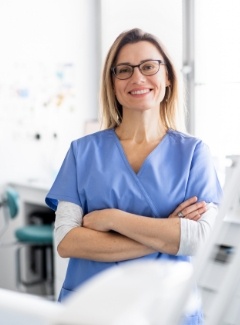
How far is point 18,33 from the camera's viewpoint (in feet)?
12.1

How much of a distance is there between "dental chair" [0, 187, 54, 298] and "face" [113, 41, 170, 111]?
217cm

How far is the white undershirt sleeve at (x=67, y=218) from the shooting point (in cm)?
118

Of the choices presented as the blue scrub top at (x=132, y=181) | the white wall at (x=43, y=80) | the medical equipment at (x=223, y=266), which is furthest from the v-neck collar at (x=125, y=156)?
the white wall at (x=43, y=80)

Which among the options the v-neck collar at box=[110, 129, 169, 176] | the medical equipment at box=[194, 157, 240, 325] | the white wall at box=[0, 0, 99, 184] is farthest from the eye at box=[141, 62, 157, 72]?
the white wall at box=[0, 0, 99, 184]

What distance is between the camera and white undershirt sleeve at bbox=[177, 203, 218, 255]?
3.67 feet

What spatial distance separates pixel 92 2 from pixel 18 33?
0.76 metres

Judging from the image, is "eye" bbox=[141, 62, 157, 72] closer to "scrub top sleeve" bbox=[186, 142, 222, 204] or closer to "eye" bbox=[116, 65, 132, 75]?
"eye" bbox=[116, 65, 132, 75]

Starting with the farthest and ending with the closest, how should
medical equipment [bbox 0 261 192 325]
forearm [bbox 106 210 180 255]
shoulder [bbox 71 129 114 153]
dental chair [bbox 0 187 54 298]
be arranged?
dental chair [bbox 0 187 54 298] < shoulder [bbox 71 129 114 153] < forearm [bbox 106 210 180 255] < medical equipment [bbox 0 261 192 325]

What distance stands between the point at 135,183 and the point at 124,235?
0.11 metres

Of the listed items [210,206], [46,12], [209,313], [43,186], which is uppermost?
[46,12]

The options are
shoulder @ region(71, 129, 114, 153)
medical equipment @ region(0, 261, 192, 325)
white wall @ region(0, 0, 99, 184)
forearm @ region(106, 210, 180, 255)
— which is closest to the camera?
medical equipment @ region(0, 261, 192, 325)

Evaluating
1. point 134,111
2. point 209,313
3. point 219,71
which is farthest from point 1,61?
point 209,313

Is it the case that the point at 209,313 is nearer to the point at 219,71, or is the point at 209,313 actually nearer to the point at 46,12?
the point at 219,71

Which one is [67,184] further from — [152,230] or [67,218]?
[152,230]
